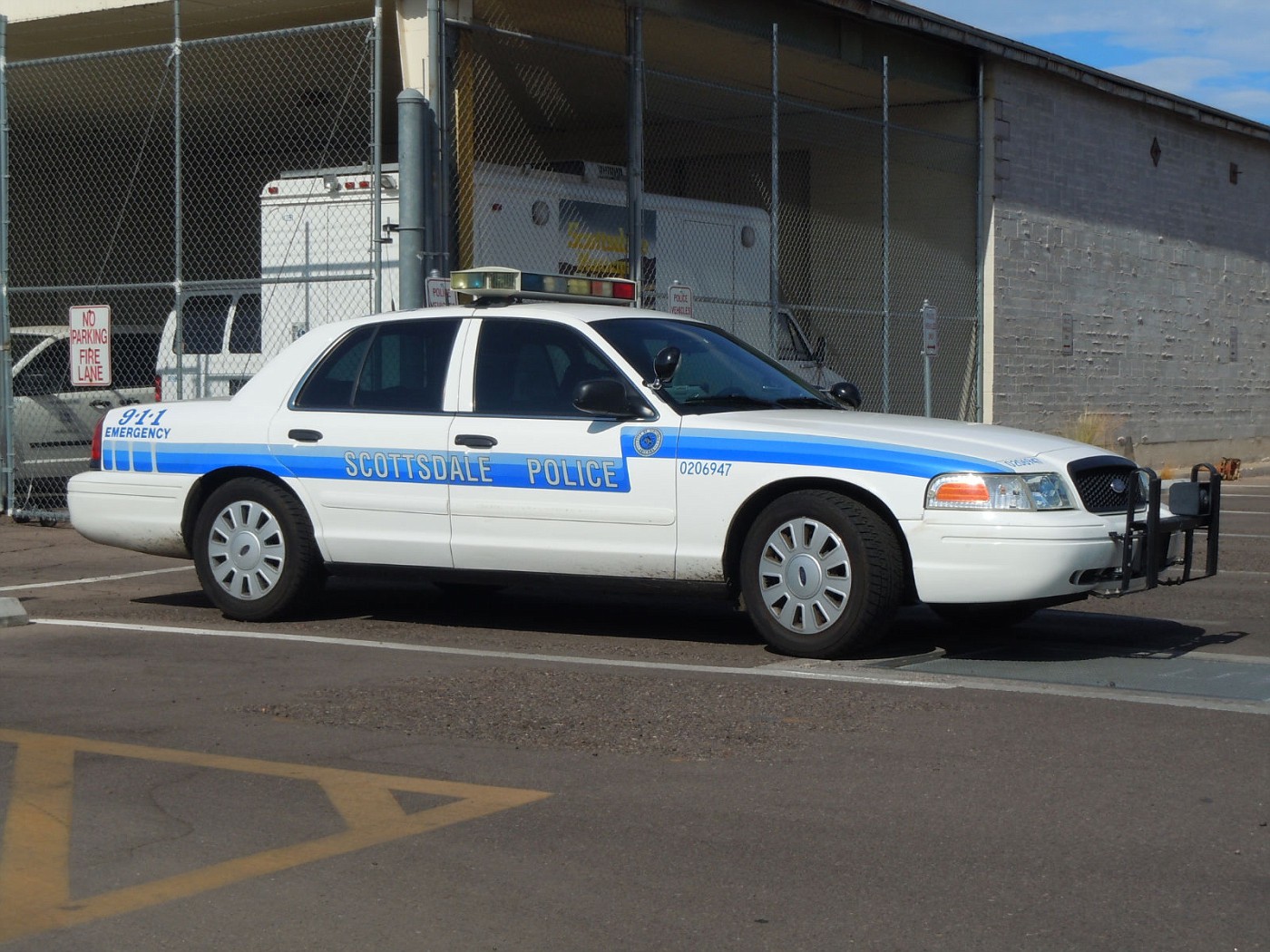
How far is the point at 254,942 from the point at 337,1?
13.4m

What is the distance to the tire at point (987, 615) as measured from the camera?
27.0ft

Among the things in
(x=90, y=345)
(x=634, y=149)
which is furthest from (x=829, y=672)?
(x=634, y=149)

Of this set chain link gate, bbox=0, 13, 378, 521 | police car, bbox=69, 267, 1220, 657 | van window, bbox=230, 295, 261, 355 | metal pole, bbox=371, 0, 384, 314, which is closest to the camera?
police car, bbox=69, 267, 1220, 657

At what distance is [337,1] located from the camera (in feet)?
51.7

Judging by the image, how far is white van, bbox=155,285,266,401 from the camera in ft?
49.1

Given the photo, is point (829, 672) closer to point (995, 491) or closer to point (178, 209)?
point (995, 491)

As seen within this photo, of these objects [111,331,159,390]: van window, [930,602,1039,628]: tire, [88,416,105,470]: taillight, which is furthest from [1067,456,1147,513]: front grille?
[111,331,159,390]: van window

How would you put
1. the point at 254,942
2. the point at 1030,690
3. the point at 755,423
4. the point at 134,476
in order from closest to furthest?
the point at 254,942 → the point at 1030,690 → the point at 755,423 → the point at 134,476

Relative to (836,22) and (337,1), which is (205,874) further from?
(836,22)

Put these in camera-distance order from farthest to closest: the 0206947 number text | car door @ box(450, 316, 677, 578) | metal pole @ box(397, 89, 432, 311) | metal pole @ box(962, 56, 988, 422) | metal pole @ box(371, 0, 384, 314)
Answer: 1. metal pole @ box(962, 56, 988, 422)
2. metal pole @ box(397, 89, 432, 311)
3. metal pole @ box(371, 0, 384, 314)
4. car door @ box(450, 316, 677, 578)
5. the 0206947 number text

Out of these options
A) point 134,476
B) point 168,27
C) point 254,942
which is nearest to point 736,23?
point 168,27

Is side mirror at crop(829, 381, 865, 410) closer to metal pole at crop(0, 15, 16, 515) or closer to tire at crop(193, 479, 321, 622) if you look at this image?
tire at crop(193, 479, 321, 622)

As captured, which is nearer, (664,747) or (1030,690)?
(664,747)

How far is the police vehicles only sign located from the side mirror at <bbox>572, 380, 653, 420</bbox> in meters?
7.00
